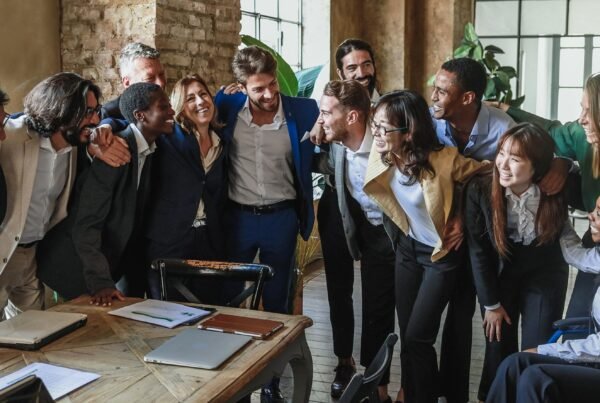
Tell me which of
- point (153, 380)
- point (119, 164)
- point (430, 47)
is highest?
point (430, 47)

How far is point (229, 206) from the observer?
374cm

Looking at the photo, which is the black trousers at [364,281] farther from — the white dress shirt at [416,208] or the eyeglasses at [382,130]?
the eyeglasses at [382,130]

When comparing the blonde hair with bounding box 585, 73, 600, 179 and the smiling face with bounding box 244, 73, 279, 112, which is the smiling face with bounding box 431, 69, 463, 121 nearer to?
the blonde hair with bounding box 585, 73, 600, 179

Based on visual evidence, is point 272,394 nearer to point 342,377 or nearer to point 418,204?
point 342,377

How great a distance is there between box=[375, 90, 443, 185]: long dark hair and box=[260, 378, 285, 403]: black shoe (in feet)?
4.19

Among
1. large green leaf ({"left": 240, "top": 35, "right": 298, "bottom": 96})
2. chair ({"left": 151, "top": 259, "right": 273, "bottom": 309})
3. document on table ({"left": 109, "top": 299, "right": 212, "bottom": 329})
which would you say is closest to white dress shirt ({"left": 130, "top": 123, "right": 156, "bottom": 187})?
chair ({"left": 151, "top": 259, "right": 273, "bottom": 309})

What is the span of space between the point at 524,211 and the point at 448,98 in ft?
2.17

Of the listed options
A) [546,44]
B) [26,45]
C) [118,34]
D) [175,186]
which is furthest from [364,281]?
[546,44]

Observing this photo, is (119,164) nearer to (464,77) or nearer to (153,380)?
(153,380)

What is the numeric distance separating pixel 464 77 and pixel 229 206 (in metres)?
1.31

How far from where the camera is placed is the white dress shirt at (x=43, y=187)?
2.95 meters

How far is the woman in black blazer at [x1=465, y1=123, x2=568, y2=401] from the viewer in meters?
2.88

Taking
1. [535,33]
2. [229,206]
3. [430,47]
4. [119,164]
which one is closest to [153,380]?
[119,164]

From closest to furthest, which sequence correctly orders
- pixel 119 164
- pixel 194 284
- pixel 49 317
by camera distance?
pixel 49 317, pixel 119 164, pixel 194 284
